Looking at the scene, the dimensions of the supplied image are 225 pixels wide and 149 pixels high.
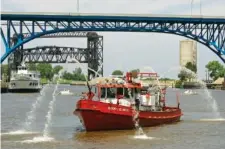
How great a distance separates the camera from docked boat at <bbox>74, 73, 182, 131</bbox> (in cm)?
3141

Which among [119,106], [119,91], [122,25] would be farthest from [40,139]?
[122,25]

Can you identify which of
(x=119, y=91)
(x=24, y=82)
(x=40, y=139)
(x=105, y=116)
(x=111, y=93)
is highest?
(x=24, y=82)

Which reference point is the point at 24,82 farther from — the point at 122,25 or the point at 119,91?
the point at 119,91

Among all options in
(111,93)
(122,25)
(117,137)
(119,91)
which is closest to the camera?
(117,137)

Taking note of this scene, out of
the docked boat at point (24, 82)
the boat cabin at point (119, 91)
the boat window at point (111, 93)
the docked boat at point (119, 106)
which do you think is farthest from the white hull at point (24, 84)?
the boat window at point (111, 93)

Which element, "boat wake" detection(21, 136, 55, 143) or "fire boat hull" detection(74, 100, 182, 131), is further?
"fire boat hull" detection(74, 100, 182, 131)

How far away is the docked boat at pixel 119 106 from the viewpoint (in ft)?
103

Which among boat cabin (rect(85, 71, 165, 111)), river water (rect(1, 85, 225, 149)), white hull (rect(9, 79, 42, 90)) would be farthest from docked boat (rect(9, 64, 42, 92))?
boat cabin (rect(85, 71, 165, 111))

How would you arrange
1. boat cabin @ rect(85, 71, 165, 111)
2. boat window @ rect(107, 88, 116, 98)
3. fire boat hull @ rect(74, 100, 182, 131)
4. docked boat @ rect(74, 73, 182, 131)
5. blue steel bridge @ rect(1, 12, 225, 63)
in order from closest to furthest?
1. fire boat hull @ rect(74, 100, 182, 131)
2. docked boat @ rect(74, 73, 182, 131)
3. boat cabin @ rect(85, 71, 165, 111)
4. boat window @ rect(107, 88, 116, 98)
5. blue steel bridge @ rect(1, 12, 225, 63)

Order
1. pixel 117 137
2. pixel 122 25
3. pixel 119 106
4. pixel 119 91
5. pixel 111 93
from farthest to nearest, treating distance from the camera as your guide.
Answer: pixel 122 25 → pixel 111 93 → pixel 119 91 → pixel 119 106 → pixel 117 137

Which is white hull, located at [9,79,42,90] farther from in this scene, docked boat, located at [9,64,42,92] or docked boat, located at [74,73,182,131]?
docked boat, located at [74,73,182,131]

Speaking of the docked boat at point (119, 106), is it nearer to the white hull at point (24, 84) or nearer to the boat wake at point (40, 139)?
the boat wake at point (40, 139)

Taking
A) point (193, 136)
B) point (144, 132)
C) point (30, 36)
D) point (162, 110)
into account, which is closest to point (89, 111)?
point (144, 132)

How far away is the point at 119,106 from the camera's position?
31.8m
